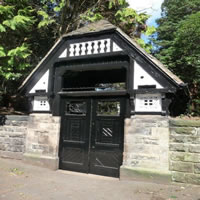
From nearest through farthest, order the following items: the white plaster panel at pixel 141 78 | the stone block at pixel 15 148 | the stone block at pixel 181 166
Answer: the stone block at pixel 181 166, the white plaster panel at pixel 141 78, the stone block at pixel 15 148

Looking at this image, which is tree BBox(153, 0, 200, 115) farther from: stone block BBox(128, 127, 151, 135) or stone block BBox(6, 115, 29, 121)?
stone block BBox(6, 115, 29, 121)

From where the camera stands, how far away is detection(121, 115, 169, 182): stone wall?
6293 mm

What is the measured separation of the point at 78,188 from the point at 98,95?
3.01 meters

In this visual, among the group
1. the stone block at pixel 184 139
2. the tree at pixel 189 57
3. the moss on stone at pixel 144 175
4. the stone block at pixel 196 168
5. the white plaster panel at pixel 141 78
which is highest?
the tree at pixel 189 57

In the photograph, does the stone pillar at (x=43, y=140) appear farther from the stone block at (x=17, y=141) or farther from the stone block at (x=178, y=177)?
the stone block at (x=178, y=177)

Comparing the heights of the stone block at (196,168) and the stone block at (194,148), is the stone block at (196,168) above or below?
below

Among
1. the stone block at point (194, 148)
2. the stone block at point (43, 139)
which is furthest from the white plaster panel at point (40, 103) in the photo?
the stone block at point (194, 148)

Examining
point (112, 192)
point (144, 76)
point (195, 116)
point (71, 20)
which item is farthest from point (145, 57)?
point (71, 20)

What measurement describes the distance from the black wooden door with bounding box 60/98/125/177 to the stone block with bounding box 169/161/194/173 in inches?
61.0

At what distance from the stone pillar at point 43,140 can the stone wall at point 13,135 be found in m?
0.34

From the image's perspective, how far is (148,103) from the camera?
6664mm

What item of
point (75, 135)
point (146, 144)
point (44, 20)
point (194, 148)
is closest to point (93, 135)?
point (75, 135)

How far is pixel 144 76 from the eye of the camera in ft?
22.2

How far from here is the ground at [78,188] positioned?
5160 mm
